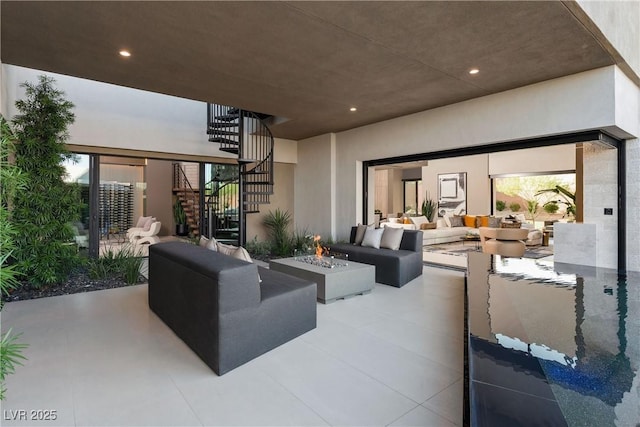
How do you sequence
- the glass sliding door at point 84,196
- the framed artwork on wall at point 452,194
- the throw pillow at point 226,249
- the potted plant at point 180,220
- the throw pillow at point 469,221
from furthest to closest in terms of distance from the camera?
the framed artwork on wall at point 452,194, the throw pillow at point 469,221, the potted plant at point 180,220, the glass sliding door at point 84,196, the throw pillow at point 226,249

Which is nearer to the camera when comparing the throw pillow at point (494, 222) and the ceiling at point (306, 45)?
the ceiling at point (306, 45)

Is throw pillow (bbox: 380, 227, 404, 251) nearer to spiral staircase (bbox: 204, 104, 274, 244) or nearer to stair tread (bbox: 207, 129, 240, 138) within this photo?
spiral staircase (bbox: 204, 104, 274, 244)

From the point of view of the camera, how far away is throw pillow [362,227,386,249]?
589 centimetres

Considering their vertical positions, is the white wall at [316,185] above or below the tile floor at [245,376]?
above

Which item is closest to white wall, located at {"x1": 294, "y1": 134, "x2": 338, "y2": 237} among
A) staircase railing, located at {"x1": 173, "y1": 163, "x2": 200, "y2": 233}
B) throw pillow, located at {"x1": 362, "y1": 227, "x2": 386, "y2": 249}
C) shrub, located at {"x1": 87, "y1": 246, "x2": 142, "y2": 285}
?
throw pillow, located at {"x1": 362, "y1": 227, "x2": 386, "y2": 249}

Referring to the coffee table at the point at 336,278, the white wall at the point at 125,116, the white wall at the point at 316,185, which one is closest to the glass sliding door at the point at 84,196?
the white wall at the point at 125,116

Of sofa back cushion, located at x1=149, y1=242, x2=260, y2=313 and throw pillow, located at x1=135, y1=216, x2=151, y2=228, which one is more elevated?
throw pillow, located at x1=135, y1=216, x2=151, y2=228

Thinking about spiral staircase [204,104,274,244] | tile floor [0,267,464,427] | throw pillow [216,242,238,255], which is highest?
spiral staircase [204,104,274,244]

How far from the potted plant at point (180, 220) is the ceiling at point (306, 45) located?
596cm

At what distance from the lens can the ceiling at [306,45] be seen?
3.02 m

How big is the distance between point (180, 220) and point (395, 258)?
7.86 meters

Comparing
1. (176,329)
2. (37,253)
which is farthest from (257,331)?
(37,253)

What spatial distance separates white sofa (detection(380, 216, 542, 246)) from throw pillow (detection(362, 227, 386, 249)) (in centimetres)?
339

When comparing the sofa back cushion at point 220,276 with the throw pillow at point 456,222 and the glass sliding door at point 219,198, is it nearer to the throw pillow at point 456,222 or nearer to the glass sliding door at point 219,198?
the glass sliding door at point 219,198
